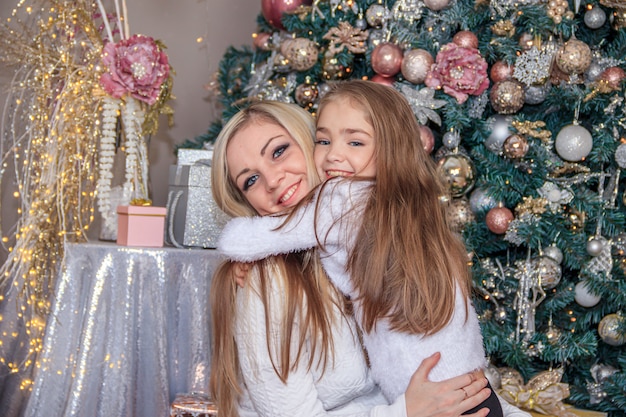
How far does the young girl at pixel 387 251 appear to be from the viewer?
4.20ft

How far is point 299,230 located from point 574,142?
109cm

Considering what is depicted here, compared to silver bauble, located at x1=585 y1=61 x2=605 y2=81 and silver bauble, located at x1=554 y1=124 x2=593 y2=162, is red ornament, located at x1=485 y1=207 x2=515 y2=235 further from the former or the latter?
silver bauble, located at x1=585 y1=61 x2=605 y2=81

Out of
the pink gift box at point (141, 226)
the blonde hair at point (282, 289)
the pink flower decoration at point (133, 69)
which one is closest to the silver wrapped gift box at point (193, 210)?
the pink gift box at point (141, 226)

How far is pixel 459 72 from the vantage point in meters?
2.08

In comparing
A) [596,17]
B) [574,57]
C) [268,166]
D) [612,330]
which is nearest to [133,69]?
[268,166]

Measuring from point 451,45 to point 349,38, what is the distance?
347 millimetres

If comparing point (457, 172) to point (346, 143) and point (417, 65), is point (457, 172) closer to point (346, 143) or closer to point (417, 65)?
point (417, 65)

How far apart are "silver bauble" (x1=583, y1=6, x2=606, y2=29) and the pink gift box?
4.69 ft

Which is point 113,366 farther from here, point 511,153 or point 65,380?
point 511,153

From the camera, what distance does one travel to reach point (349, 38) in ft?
7.43

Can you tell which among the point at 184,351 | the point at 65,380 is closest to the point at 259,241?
the point at 184,351

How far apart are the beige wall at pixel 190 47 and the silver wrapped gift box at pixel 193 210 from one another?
0.80 meters

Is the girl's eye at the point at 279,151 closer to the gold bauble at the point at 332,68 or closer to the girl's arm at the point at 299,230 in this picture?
the girl's arm at the point at 299,230

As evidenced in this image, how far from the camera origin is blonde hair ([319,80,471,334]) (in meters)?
1.28
